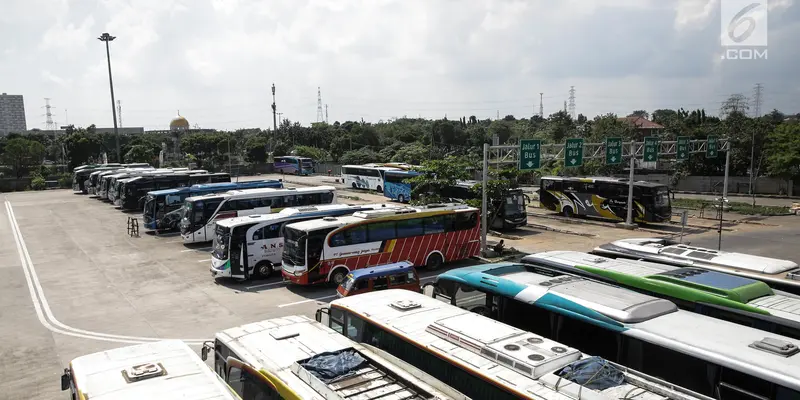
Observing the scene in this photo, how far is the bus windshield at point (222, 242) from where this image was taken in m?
18.5

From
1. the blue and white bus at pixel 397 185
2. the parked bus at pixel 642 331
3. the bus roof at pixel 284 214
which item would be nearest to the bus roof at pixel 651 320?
the parked bus at pixel 642 331

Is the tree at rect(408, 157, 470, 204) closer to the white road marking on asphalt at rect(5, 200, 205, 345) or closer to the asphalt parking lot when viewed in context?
the asphalt parking lot

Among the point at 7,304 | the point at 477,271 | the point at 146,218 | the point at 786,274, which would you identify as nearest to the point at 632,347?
the point at 477,271

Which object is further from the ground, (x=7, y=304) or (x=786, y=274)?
(x=786, y=274)

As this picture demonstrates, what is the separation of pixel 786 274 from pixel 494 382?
8657 mm

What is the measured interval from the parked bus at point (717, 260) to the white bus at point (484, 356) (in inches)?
214

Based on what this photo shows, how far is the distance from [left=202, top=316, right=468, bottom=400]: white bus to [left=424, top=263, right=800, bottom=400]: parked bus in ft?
10.9

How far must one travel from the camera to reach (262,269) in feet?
62.9

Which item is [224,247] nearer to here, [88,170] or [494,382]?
[494,382]

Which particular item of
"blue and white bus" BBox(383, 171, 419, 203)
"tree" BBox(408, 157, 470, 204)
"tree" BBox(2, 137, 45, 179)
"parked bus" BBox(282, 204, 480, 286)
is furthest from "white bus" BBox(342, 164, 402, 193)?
"tree" BBox(2, 137, 45, 179)

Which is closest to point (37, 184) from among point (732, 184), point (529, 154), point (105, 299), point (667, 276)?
point (105, 299)

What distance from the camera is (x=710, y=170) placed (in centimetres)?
5147

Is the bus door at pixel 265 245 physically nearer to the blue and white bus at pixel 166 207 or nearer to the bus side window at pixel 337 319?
the bus side window at pixel 337 319

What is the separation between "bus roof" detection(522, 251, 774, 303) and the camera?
9.73m
